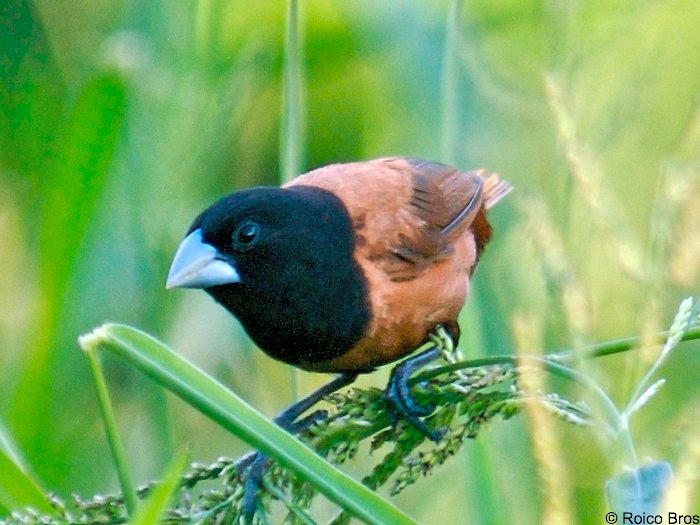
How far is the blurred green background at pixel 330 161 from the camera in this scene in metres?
1.05

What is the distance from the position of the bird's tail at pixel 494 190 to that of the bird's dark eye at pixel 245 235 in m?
0.75

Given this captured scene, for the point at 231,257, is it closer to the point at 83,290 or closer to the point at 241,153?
the point at 83,290

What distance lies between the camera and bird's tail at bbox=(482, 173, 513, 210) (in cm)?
230

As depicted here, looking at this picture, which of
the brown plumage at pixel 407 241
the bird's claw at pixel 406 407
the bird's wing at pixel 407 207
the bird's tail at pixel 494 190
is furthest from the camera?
the bird's tail at pixel 494 190

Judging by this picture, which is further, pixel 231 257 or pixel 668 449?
pixel 231 257

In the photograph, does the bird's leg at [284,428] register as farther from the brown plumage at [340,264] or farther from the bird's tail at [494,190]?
the bird's tail at [494,190]

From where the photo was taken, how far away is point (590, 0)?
2389 mm

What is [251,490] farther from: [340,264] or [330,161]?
[330,161]

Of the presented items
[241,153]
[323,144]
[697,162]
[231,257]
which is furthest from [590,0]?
[697,162]

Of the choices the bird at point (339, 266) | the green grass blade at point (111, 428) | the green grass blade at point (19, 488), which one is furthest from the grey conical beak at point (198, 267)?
the green grass blade at point (111, 428)

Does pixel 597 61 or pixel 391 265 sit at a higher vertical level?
pixel 597 61

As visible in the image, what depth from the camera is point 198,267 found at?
5.24ft

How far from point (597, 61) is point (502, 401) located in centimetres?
136

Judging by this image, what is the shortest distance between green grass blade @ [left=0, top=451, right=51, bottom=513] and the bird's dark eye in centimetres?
67
